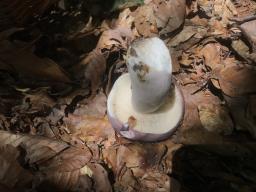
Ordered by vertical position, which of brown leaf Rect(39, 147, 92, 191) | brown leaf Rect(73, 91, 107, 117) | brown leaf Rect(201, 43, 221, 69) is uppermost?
brown leaf Rect(201, 43, 221, 69)

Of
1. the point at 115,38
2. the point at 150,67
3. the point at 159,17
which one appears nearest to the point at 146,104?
the point at 150,67

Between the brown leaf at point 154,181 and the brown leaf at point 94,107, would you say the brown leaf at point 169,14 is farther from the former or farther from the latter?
the brown leaf at point 154,181

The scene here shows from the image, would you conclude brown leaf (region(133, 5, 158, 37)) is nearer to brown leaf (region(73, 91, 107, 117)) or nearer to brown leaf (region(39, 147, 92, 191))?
brown leaf (region(73, 91, 107, 117))

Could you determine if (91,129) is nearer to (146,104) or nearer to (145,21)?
(146,104)

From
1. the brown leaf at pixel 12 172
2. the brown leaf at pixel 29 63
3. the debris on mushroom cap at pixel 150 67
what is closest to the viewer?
the debris on mushroom cap at pixel 150 67

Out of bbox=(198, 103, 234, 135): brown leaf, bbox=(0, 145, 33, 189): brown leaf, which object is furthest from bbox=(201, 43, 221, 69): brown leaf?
bbox=(0, 145, 33, 189): brown leaf

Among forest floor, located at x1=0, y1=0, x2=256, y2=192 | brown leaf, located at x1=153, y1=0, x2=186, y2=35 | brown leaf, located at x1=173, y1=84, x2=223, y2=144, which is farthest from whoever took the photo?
brown leaf, located at x1=153, y1=0, x2=186, y2=35

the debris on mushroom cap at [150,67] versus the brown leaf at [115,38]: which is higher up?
the debris on mushroom cap at [150,67]

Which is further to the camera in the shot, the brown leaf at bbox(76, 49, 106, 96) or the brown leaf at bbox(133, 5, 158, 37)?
the brown leaf at bbox(133, 5, 158, 37)

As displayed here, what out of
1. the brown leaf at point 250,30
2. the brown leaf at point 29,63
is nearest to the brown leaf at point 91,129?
the brown leaf at point 29,63
